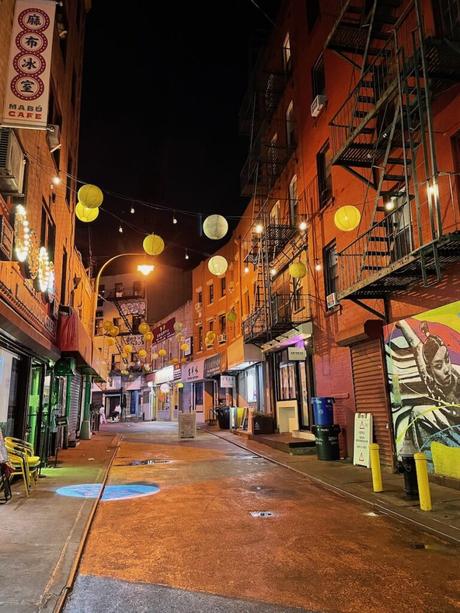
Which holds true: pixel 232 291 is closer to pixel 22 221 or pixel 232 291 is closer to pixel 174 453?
pixel 174 453

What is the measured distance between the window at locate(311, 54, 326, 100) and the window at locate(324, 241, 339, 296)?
597 cm

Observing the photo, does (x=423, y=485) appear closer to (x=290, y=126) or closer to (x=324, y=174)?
(x=324, y=174)

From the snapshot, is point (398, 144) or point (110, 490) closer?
point (110, 490)

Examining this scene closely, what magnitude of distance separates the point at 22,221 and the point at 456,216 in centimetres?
854

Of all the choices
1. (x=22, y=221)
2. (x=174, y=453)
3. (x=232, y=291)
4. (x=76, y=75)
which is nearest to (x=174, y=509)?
(x=22, y=221)

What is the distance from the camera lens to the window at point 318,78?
17.2m

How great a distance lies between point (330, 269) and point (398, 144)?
5699 mm

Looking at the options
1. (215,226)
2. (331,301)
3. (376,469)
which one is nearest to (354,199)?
(331,301)

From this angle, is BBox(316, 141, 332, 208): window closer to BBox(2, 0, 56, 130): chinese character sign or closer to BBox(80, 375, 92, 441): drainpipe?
BBox(2, 0, 56, 130): chinese character sign

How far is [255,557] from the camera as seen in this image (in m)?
5.54

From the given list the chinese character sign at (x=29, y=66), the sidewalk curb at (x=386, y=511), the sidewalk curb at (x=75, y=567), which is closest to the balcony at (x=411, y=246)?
the sidewalk curb at (x=386, y=511)

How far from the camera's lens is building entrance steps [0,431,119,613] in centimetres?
434

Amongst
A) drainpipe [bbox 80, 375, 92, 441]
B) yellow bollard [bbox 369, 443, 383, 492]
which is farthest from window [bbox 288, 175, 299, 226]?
drainpipe [bbox 80, 375, 92, 441]

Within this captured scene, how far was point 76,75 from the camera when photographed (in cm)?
1906
